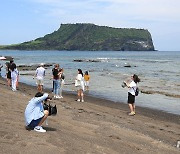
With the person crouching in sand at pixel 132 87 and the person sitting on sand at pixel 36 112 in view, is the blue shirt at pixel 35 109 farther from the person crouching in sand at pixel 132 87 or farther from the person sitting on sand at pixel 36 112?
the person crouching in sand at pixel 132 87

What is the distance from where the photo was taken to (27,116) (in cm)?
1009

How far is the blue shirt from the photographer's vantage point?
995 centimetres

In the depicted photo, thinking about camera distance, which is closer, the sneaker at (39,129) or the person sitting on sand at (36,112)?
the person sitting on sand at (36,112)

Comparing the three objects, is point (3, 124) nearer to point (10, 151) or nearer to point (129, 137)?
point (10, 151)

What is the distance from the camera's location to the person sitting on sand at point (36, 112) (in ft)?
32.7

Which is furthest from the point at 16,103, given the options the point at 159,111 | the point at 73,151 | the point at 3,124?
the point at 159,111

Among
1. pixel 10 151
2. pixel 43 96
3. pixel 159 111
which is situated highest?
pixel 43 96

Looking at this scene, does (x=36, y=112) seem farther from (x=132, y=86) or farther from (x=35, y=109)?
(x=132, y=86)

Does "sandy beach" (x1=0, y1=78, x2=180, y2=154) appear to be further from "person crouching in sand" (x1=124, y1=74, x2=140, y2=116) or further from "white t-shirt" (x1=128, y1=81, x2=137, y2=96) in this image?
"white t-shirt" (x1=128, y1=81, x2=137, y2=96)

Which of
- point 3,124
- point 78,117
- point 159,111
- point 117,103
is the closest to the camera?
point 3,124

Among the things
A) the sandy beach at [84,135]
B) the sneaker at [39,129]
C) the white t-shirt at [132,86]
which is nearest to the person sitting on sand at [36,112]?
the sneaker at [39,129]

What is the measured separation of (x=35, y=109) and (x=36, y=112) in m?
0.09

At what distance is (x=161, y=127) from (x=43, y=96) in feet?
21.7

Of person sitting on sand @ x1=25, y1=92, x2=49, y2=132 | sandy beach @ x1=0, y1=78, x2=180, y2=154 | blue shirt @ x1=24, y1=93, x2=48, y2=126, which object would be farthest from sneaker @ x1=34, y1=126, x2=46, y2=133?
blue shirt @ x1=24, y1=93, x2=48, y2=126
